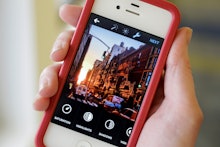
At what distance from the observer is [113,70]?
68 centimetres

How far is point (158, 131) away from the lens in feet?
2.25

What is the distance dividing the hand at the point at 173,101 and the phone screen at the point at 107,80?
3cm

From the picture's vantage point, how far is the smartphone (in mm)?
680

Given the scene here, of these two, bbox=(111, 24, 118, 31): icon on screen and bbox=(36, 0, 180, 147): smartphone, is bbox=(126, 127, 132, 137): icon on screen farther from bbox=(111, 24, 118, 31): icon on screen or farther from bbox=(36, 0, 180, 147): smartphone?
bbox=(111, 24, 118, 31): icon on screen

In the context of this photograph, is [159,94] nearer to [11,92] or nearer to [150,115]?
[150,115]

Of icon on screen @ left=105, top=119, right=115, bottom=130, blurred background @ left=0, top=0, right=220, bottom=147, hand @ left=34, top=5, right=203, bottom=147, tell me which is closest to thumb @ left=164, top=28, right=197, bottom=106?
hand @ left=34, top=5, right=203, bottom=147

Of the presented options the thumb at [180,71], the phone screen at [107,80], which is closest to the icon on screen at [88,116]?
the phone screen at [107,80]

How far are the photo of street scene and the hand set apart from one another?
0.03 meters

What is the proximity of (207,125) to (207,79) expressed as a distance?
0.13 metres

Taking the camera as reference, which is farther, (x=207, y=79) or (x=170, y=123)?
(x=207, y=79)

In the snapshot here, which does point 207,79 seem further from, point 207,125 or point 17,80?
point 17,80

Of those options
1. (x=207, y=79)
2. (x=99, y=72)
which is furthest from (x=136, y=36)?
(x=207, y=79)

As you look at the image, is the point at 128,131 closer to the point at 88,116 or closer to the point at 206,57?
the point at 88,116

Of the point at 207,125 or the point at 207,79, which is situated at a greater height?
the point at 207,79
